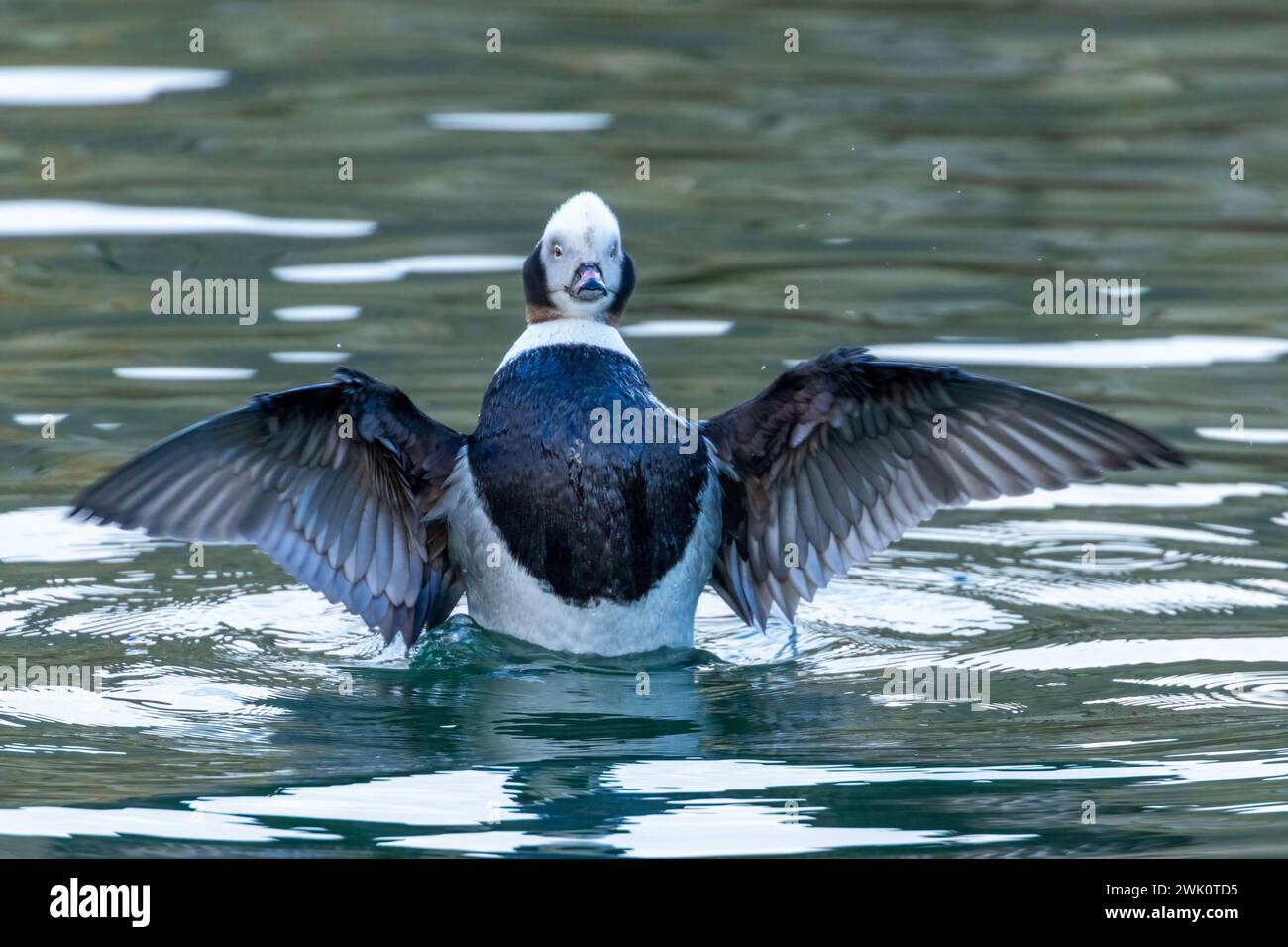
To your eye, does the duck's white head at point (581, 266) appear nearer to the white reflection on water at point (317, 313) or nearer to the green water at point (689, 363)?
the green water at point (689, 363)

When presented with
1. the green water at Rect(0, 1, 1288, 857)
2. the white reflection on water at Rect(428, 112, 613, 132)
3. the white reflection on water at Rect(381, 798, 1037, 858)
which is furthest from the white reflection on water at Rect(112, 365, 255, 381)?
the white reflection on water at Rect(381, 798, 1037, 858)

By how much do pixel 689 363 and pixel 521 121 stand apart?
3806 millimetres

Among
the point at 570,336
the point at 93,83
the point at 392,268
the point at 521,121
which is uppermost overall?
the point at 93,83

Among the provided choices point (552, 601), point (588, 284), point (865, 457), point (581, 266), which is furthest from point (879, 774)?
point (581, 266)

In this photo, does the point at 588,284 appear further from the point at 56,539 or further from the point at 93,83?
the point at 93,83

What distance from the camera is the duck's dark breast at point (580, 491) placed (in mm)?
6309

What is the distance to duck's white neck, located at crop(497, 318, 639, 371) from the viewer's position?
668 cm

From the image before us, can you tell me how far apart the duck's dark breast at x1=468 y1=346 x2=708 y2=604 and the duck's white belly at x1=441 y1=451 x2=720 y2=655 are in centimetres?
3

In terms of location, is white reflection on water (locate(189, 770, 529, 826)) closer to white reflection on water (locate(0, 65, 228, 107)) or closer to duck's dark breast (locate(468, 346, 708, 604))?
duck's dark breast (locate(468, 346, 708, 604))

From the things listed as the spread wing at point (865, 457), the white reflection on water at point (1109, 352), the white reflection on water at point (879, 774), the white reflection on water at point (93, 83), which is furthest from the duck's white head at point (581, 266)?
the white reflection on water at point (93, 83)

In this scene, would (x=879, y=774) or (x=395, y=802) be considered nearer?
(x=395, y=802)

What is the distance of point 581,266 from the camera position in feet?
22.0

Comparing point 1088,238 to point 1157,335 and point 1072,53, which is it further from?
point 1072,53

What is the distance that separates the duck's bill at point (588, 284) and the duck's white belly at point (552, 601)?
0.63 m
